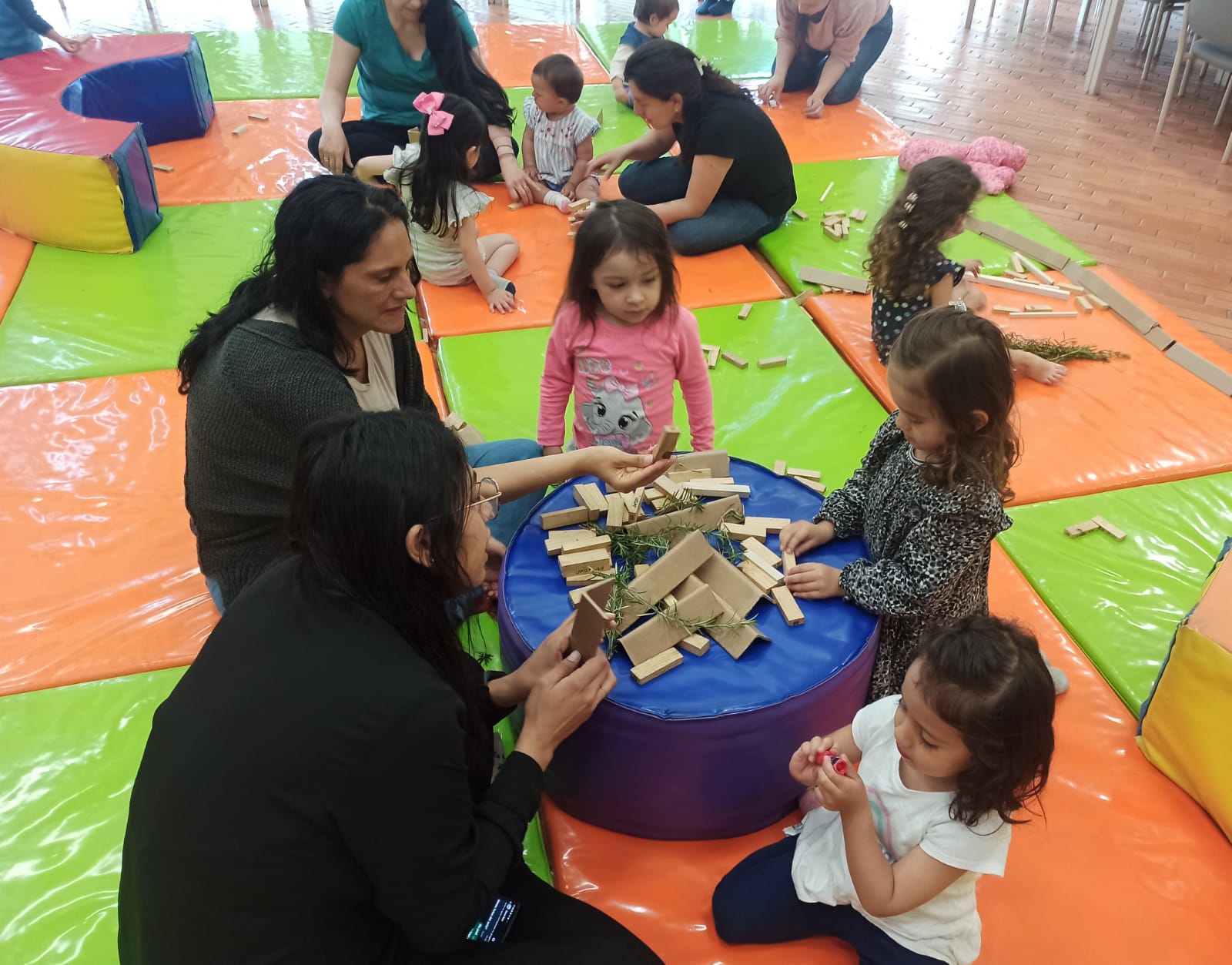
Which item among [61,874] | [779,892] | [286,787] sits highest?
[286,787]

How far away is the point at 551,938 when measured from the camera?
1.62 m

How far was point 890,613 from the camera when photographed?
203 cm

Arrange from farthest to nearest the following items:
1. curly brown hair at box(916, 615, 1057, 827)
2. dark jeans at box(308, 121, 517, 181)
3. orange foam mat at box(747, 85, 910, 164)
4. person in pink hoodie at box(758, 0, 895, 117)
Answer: person in pink hoodie at box(758, 0, 895, 117)
orange foam mat at box(747, 85, 910, 164)
dark jeans at box(308, 121, 517, 181)
curly brown hair at box(916, 615, 1057, 827)

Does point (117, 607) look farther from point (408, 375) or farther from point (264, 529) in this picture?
point (408, 375)

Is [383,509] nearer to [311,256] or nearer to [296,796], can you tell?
[296,796]

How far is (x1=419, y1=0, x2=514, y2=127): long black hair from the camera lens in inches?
171

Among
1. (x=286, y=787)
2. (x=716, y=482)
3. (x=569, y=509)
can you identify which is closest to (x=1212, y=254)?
(x=716, y=482)

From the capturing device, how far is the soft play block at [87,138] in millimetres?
4043

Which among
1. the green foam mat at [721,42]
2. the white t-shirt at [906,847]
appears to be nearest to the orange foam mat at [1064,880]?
the white t-shirt at [906,847]

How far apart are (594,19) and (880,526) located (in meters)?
6.83

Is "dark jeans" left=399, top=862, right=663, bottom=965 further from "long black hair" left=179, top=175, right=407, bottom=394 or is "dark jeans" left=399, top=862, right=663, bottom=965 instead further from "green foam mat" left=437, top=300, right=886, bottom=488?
"green foam mat" left=437, top=300, right=886, bottom=488

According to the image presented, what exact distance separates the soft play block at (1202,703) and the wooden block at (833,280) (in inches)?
82.8

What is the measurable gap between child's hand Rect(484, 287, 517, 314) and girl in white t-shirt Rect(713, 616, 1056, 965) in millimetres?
2614

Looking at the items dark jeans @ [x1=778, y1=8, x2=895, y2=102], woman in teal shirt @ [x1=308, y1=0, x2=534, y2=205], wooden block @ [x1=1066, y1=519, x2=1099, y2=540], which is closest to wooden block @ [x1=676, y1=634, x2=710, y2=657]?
wooden block @ [x1=1066, y1=519, x2=1099, y2=540]
